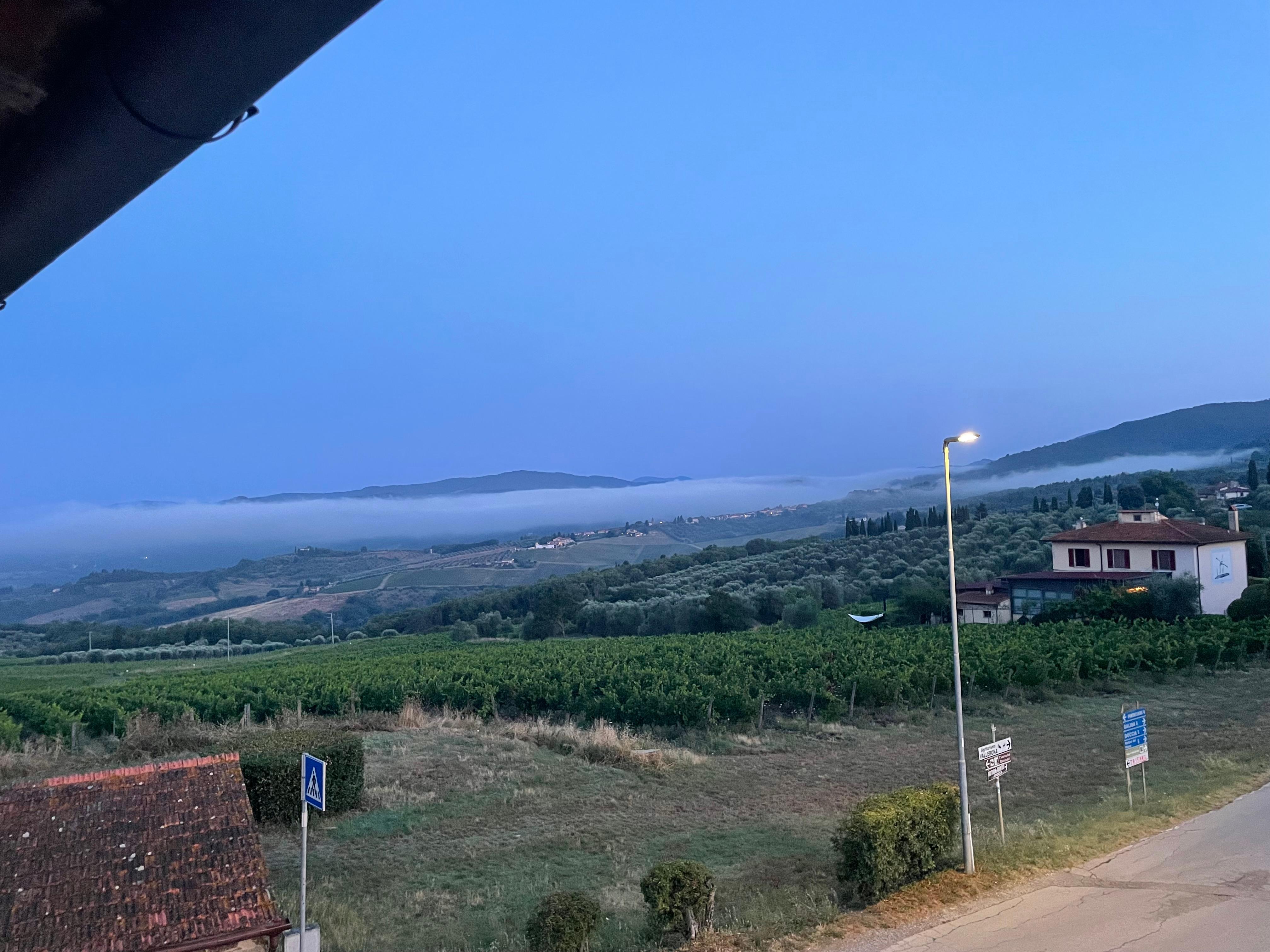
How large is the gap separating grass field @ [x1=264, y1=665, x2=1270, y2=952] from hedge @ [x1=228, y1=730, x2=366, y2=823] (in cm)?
45

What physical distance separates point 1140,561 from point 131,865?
177 feet

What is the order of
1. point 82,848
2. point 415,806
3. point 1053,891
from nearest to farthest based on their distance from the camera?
point 82,848 < point 1053,891 < point 415,806

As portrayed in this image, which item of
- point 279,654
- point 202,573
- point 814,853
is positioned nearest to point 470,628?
point 279,654

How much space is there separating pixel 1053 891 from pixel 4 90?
13.7m

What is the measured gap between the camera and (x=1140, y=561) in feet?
163

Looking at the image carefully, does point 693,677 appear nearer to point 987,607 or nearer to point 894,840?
point 894,840

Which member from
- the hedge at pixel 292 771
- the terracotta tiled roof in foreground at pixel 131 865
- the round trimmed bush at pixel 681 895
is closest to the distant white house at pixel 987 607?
the hedge at pixel 292 771

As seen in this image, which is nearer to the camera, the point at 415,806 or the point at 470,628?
the point at 415,806

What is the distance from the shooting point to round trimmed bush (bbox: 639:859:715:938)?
1032 centimetres

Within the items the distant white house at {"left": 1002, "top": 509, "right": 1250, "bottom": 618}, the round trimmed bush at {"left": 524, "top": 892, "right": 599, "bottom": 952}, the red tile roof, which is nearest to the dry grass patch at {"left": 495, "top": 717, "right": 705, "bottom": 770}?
the round trimmed bush at {"left": 524, "top": 892, "right": 599, "bottom": 952}

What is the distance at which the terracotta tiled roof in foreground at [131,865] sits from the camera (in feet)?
25.3

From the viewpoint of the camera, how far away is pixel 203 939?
7.79 meters

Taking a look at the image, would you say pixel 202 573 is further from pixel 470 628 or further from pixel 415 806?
pixel 415 806

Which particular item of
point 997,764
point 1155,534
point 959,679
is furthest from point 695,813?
point 1155,534
